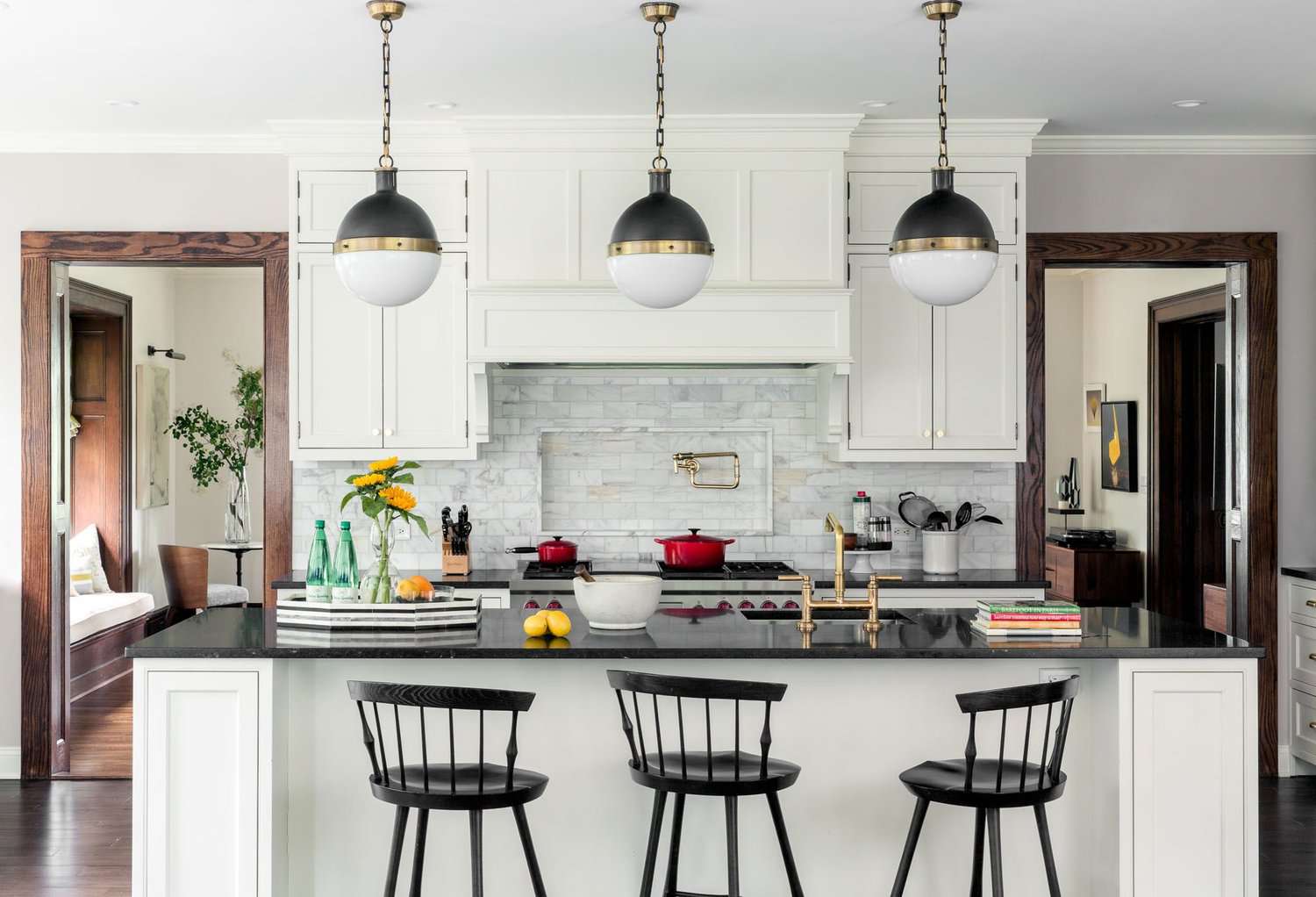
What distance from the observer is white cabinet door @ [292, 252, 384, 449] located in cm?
495

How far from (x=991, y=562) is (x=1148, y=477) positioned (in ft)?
7.55

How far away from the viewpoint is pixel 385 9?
349 cm

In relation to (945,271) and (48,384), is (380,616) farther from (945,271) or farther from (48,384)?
(48,384)

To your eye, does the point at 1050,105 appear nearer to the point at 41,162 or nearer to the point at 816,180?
the point at 816,180

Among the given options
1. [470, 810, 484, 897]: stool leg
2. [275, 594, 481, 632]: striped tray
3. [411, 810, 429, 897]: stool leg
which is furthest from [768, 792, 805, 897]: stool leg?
[275, 594, 481, 632]: striped tray

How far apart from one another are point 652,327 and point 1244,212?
2655 mm

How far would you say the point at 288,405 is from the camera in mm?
5082

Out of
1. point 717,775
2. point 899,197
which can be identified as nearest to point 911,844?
point 717,775

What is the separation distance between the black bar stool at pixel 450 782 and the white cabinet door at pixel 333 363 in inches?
89.5

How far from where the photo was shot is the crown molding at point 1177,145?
5.12 metres

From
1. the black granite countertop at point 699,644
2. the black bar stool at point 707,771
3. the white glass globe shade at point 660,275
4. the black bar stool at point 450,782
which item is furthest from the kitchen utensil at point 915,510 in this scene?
the black bar stool at point 450,782

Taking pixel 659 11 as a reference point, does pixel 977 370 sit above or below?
below

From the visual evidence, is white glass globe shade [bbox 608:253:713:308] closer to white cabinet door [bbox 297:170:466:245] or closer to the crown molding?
white cabinet door [bbox 297:170:466:245]

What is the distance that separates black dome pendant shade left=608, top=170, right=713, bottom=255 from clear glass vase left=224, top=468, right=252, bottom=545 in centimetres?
564
